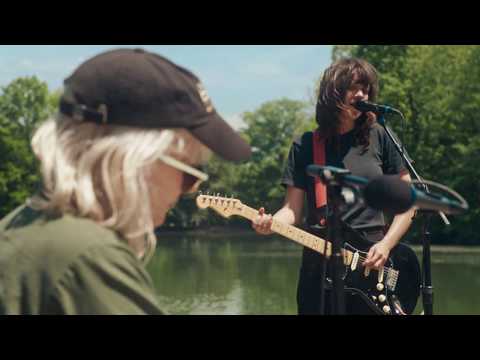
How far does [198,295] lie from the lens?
1742 cm

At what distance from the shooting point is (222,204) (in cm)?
514

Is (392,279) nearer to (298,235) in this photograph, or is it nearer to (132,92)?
(298,235)

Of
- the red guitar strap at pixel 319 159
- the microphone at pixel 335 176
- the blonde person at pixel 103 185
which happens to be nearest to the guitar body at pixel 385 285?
the red guitar strap at pixel 319 159

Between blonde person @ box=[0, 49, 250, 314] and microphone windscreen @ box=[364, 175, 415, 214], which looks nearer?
blonde person @ box=[0, 49, 250, 314]

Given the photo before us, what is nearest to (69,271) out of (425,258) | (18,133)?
(425,258)

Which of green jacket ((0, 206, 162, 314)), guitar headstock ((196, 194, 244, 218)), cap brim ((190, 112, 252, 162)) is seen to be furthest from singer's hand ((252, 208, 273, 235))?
green jacket ((0, 206, 162, 314))

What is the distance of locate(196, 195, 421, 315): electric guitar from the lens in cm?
491

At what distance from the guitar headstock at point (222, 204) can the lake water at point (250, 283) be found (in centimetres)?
466

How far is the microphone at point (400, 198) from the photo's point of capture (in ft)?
7.95

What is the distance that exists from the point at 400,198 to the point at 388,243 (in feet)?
8.37

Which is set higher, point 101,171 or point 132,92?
point 132,92

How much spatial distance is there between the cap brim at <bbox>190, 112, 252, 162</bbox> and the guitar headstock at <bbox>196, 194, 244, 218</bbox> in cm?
299

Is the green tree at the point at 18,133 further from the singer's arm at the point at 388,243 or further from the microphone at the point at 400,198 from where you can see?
the microphone at the point at 400,198

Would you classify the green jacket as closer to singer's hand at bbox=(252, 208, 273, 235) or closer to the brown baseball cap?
the brown baseball cap
